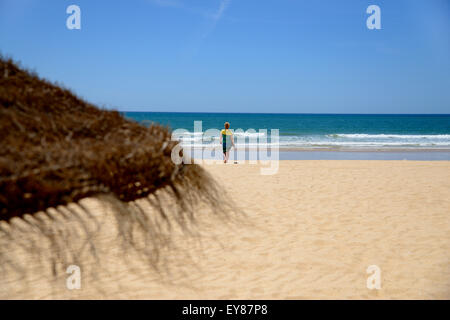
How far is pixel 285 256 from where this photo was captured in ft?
15.7

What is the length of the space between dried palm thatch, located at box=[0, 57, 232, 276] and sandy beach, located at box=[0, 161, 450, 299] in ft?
1.60

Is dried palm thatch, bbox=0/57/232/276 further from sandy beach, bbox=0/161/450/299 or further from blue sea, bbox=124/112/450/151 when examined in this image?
blue sea, bbox=124/112/450/151

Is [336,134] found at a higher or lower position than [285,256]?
higher

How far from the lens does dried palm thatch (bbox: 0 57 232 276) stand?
3.94 meters

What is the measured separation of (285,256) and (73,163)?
3.39 meters

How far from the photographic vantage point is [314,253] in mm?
4871

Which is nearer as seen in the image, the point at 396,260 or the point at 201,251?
the point at 396,260

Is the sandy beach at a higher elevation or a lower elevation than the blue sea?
lower

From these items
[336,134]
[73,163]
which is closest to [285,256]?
[73,163]

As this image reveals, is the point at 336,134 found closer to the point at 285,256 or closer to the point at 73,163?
the point at 285,256

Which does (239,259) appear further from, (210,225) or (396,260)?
(396,260)

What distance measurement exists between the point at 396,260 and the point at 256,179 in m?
5.12

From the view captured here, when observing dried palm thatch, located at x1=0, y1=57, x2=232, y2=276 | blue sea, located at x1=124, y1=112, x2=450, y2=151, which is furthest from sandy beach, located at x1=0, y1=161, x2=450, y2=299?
blue sea, located at x1=124, y1=112, x2=450, y2=151
